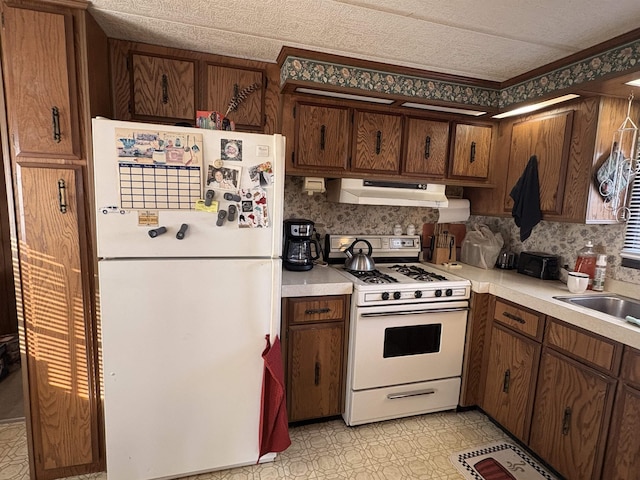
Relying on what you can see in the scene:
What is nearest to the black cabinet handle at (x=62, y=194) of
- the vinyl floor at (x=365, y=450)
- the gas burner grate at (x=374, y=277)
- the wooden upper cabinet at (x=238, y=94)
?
the wooden upper cabinet at (x=238, y=94)

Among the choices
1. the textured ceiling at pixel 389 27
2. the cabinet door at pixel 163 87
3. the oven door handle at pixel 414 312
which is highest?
the textured ceiling at pixel 389 27

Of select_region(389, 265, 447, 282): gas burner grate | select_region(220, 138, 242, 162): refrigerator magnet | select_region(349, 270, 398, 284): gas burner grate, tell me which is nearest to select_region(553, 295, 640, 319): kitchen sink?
select_region(389, 265, 447, 282): gas burner grate

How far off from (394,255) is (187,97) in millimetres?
1887

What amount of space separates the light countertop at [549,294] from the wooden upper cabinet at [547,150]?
501 millimetres

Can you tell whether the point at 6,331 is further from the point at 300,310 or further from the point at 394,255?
the point at 394,255

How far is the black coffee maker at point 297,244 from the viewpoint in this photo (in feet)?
7.58

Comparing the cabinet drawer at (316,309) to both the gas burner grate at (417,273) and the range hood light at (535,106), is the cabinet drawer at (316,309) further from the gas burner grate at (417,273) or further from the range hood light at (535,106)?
the range hood light at (535,106)

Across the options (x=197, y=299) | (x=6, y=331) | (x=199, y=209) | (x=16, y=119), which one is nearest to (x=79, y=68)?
(x=16, y=119)

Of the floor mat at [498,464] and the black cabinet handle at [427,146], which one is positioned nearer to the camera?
the floor mat at [498,464]

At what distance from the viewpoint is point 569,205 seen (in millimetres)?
2072

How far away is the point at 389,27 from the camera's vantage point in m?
1.69

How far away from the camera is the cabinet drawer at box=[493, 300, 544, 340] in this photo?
6.36ft

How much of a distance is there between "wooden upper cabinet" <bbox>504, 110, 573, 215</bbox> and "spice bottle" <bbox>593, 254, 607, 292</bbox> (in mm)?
394

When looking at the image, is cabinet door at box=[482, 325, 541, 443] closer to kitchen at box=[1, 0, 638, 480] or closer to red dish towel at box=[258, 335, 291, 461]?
kitchen at box=[1, 0, 638, 480]
